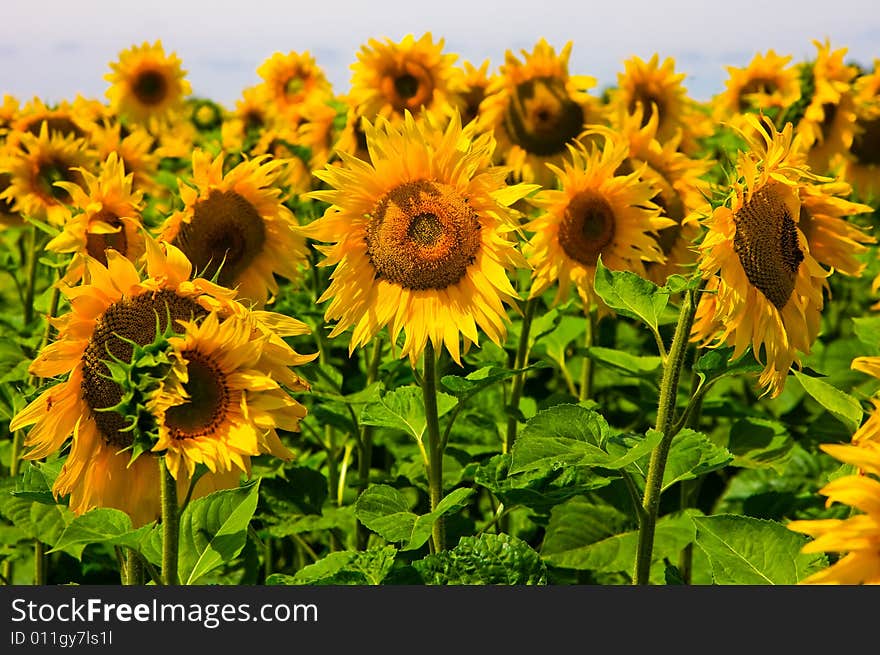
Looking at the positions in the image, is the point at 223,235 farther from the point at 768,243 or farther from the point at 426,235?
the point at 768,243

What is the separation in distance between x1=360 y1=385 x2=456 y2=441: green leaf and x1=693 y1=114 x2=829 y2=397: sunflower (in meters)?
0.77

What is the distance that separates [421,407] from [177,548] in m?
0.83

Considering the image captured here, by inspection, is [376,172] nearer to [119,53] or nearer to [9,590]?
[9,590]

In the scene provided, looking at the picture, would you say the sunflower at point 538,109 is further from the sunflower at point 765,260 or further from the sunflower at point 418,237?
the sunflower at point 765,260

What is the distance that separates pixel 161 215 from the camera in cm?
328

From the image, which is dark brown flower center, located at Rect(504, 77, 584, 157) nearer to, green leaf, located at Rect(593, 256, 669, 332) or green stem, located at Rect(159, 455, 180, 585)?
green leaf, located at Rect(593, 256, 669, 332)

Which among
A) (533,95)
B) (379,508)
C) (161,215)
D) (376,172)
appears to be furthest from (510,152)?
(379,508)

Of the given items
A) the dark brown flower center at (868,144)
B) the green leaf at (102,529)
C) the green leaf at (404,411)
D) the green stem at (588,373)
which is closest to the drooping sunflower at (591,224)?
the green stem at (588,373)

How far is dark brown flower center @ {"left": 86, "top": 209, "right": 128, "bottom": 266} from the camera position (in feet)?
10.5

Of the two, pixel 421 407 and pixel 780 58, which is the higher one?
pixel 780 58

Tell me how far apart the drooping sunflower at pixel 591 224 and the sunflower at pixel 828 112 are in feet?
6.05

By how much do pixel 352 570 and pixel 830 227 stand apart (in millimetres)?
1405

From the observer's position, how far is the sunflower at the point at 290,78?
20.1 ft

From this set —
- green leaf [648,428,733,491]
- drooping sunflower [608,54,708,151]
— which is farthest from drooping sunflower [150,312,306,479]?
drooping sunflower [608,54,708,151]
